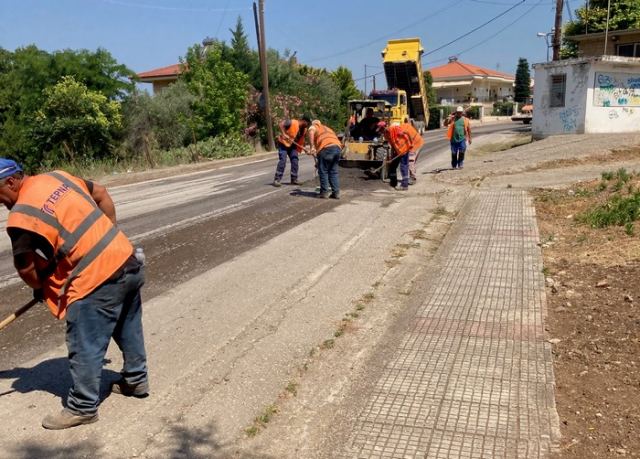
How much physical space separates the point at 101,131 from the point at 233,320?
23048 mm

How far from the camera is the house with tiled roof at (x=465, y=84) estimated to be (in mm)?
75312

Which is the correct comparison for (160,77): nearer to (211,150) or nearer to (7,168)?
(211,150)

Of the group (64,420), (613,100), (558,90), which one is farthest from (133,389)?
(613,100)

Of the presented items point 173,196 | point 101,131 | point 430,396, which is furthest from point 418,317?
point 101,131

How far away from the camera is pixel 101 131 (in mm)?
26094

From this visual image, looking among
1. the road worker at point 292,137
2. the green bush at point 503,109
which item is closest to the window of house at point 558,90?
the road worker at point 292,137

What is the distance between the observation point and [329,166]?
1187 centimetres

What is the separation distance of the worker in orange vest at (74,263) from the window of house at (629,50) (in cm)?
3336

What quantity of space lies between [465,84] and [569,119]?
54.4 meters

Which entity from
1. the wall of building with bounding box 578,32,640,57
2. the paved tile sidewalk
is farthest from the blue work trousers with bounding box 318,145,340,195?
the wall of building with bounding box 578,32,640,57

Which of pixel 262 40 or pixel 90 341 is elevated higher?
pixel 262 40

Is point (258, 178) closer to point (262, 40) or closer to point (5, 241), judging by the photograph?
point (5, 241)

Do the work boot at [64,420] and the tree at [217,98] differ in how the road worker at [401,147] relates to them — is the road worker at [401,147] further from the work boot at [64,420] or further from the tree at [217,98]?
the tree at [217,98]

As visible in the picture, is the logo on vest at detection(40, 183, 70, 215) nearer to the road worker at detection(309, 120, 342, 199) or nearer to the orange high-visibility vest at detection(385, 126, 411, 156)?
the road worker at detection(309, 120, 342, 199)
